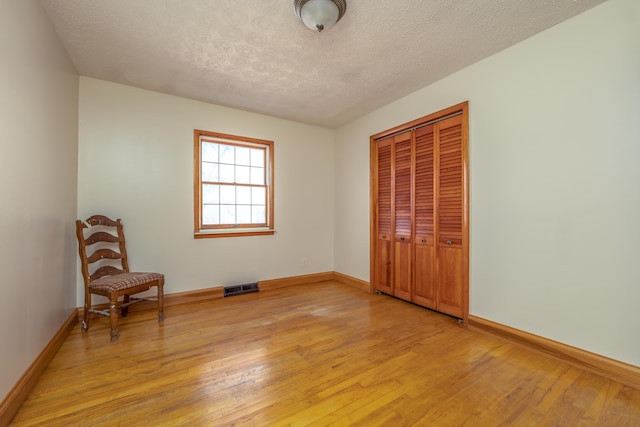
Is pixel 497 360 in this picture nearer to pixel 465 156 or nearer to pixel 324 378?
pixel 324 378

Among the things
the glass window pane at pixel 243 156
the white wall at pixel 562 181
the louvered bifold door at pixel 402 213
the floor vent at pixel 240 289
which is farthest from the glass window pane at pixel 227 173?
the white wall at pixel 562 181

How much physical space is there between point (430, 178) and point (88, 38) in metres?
3.47

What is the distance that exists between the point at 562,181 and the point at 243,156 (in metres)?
3.54

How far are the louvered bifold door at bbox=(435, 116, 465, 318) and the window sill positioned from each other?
91.5 inches

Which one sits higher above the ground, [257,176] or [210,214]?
[257,176]

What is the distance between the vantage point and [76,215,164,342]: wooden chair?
231 cm

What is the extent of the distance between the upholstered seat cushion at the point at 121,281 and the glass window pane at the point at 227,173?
5.08 feet

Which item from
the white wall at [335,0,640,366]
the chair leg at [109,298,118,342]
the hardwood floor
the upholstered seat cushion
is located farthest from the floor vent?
the white wall at [335,0,640,366]

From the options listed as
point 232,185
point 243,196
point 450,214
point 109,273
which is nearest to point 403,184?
point 450,214

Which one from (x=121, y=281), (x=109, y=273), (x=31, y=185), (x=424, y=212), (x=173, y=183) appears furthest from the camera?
(x=173, y=183)

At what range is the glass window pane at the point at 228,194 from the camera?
365 cm

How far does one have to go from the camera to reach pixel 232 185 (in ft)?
12.2

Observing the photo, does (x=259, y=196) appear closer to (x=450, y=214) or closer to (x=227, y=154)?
(x=227, y=154)

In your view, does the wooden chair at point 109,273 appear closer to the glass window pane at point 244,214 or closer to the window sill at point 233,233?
the window sill at point 233,233
